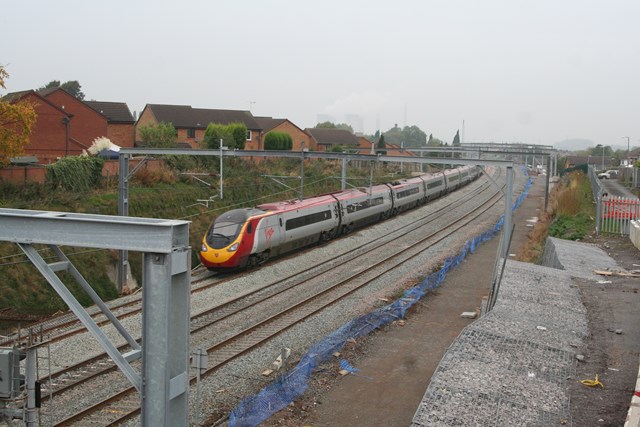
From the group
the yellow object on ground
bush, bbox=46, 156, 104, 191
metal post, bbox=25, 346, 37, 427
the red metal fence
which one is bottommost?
the yellow object on ground

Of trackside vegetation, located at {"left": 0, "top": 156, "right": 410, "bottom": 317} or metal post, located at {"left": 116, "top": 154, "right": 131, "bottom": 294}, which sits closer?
trackside vegetation, located at {"left": 0, "top": 156, "right": 410, "bottom": 317}

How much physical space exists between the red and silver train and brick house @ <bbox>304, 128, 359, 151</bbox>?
35.4m

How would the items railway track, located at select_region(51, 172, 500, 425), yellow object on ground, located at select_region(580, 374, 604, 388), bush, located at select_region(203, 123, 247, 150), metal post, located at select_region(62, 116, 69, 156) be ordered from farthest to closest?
bush, located at select_region(203, 123, 247, 150) → metal post, located at select_region(62, 116, 69, 156) → railway track, located at select_region(51, 172, 500, 425) → yellow object on ground, located at select_region(580, 374, 604, 388)


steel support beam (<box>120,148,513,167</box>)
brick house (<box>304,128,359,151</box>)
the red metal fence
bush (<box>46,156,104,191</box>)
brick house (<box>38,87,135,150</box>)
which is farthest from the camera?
brick house (<box>304,128,359,151</box>)

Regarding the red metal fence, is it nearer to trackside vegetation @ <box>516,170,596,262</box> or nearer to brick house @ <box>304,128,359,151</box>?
trackside vegetation @ <box>516,170,596,262</box>

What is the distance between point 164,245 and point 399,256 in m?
20.4

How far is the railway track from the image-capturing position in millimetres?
11078

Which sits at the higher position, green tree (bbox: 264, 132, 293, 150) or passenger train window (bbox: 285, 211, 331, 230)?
green tree (bbox: 264, 132, 293, 150)

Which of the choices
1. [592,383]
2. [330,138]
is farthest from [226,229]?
[330,138]

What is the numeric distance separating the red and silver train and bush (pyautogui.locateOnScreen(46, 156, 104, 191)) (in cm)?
829

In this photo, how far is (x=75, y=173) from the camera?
1079 inches

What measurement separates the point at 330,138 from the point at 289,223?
5291 centimetres

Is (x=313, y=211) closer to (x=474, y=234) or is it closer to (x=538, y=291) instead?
(x=474, y=234)

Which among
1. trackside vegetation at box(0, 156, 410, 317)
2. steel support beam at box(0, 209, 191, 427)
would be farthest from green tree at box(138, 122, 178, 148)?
steel support beam at box(0, 209, 191, 427)
